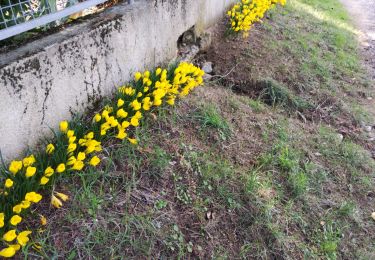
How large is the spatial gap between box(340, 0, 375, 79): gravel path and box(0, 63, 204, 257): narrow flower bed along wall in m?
4.17

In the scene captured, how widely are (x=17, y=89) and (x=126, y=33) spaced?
1148 mm

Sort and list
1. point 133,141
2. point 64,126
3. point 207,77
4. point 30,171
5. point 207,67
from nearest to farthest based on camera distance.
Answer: point 30,171 → point 64,126 → point 133,141 → point 207,77 → point 207,67

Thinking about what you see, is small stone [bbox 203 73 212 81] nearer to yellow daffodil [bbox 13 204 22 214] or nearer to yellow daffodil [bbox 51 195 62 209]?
yellow daffodil [bbox 51 195 62 209]

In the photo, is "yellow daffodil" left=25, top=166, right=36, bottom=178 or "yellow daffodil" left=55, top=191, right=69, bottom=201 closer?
"yellow daffodil" left=25, top=166, right=36, bottom=178

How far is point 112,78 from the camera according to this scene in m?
3.22

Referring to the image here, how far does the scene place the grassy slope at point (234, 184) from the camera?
243 centimetres

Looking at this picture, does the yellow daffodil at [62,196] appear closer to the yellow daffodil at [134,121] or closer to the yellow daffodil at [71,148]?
the yellow daffodil at [71,148]

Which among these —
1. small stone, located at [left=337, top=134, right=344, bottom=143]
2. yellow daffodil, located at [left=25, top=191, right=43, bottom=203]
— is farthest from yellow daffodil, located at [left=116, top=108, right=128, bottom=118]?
small stone, located at [left=337, top=134, right=344, bottom=143]

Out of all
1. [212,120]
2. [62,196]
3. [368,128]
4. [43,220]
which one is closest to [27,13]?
[62,196]

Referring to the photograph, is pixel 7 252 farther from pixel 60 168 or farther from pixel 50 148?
pixel 50 148

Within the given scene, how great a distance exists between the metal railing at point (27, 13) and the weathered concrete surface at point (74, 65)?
5.0 inches

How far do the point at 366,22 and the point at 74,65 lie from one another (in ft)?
26.9

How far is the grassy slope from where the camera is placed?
243cm

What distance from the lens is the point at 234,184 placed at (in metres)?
3.01
